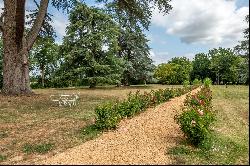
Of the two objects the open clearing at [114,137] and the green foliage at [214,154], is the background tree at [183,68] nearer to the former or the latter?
the open clearing at [114,137]

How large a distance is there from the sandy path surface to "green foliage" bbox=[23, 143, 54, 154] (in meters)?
0.69

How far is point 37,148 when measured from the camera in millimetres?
11297

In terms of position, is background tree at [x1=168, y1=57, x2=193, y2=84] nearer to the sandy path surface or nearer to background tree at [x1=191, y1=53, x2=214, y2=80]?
background tree at [x1=191, y1=53, x2=214, y2=80]

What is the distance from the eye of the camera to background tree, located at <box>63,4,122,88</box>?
41594 millimetres

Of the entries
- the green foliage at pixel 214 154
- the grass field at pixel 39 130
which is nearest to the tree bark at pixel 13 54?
the grass field at pixel 39 130

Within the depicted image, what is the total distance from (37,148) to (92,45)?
103 feet

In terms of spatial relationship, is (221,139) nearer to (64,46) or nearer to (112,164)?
(112,164)

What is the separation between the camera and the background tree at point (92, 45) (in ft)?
136

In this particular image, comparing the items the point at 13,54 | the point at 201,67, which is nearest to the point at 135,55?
the point at 13,54

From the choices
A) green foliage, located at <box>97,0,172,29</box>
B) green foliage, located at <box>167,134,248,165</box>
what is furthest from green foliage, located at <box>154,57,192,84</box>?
green foliage, located at <box>167,134,248,165</box>

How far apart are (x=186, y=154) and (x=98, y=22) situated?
111ft

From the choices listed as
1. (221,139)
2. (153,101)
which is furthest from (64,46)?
(221,139)

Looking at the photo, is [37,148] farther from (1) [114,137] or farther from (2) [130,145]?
(2) [130,145]

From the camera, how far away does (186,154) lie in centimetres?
1046
